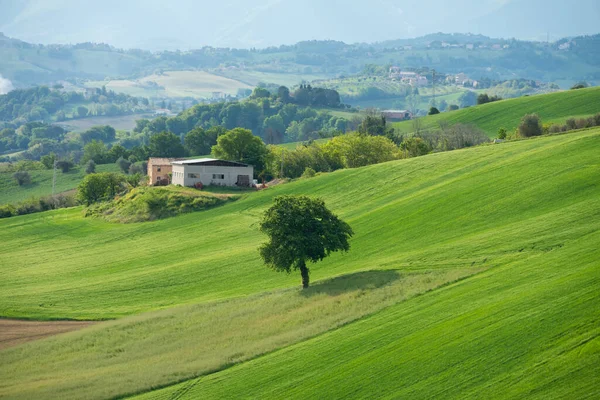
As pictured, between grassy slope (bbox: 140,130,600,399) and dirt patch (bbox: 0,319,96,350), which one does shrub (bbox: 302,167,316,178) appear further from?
grassy slope (bbox: 140,130,600,399)

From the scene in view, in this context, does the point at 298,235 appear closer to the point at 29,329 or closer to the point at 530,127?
the point at 29,329

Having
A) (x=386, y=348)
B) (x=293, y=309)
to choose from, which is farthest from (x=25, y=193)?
(x=386, y=348)

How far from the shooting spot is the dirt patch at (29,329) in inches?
2077

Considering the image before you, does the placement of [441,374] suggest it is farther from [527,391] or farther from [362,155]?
[362,155]

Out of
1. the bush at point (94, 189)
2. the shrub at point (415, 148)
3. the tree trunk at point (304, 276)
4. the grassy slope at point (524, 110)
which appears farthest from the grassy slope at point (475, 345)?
the grassy slope at point (524, 110)

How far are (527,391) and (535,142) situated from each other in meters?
59.5

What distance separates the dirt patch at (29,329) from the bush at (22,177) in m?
95.0

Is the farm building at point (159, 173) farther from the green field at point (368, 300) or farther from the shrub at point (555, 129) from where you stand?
the shrub at point (555, 129)

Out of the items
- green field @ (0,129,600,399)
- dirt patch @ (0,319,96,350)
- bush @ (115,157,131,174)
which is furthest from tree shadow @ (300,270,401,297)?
bush @ (115,157,131,174)

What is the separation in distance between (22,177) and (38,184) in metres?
3.32

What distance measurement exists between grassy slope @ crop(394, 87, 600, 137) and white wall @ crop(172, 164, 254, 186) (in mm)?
Result: 54871

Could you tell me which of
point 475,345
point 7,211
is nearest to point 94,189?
point 7,211

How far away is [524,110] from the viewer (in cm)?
15488

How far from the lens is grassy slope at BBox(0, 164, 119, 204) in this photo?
457 feet
